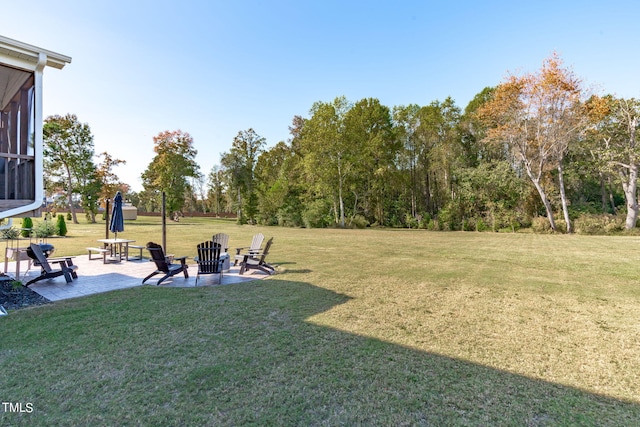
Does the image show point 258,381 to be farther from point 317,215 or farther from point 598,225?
point 317,215

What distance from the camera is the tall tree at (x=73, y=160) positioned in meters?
30.2

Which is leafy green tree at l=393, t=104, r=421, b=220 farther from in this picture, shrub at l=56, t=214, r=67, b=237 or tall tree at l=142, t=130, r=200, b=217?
tall tree at l=142, t=130, r=200, b=217

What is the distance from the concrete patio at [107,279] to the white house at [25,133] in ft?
5.11

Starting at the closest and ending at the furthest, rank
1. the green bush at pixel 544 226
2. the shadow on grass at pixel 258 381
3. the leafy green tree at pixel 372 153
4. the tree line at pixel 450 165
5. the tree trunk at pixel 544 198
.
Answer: the shadow on grass at pixel 258 381, the tree line at pixel 450 165, the green bush at pixel 544 226, the tree trunk at pixel 544 198, the leafy green tree at pixel 372 153

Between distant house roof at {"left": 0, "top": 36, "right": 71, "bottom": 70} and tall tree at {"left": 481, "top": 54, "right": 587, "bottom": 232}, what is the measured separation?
22.8 meters

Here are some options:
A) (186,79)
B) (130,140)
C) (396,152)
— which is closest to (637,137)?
(396,152)

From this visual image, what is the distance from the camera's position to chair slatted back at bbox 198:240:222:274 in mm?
6340

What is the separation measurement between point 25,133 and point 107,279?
322 centimetres

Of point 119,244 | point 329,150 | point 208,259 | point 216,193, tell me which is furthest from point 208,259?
point 216,193

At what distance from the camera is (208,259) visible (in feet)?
21.0

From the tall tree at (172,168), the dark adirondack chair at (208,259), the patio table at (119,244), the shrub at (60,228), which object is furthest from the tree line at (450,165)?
the dark adirondack chair at (208,259)

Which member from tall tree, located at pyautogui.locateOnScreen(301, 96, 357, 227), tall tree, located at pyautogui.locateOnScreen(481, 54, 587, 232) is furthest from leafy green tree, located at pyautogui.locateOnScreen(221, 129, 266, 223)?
tall tree, located at pyautogui.locateOnScreen(481, 54, 587, 232)

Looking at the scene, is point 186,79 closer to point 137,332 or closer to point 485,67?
point 137,332

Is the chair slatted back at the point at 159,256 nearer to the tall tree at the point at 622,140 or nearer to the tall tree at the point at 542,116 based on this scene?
the tall tree at the point at 542,116
